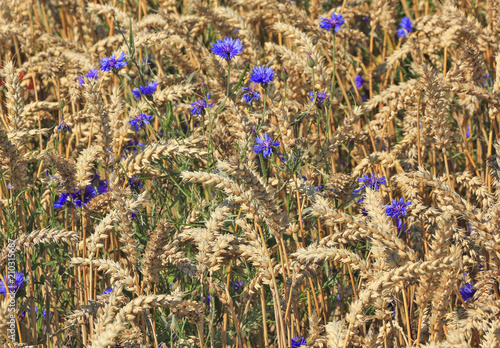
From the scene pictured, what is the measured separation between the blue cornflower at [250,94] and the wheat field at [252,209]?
0.4 inches

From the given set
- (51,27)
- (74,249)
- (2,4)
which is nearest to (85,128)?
(74,249)

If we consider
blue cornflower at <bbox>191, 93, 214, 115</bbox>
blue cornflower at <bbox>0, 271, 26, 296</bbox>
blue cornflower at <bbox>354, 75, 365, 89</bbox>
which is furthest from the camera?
blue cornflower at <bbox>354, 75, 365, 89</bbox>

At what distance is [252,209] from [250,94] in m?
1.11

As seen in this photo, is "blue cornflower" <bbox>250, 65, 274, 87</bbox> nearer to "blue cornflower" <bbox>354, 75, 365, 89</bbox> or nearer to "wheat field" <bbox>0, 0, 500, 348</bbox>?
"wheat field" <bbox>0, 0, 500, 348</bbox>

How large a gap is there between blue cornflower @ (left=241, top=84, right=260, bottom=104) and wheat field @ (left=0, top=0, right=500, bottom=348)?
1cm

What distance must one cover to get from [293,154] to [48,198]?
3.79ft

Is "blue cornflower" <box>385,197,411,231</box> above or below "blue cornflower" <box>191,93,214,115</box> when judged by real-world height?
below

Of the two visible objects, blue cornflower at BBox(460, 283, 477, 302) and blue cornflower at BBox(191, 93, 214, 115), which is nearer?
blue cornflower at BBox(460, 283, 477, 302)

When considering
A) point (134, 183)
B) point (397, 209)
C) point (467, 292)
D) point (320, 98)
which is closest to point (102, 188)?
point (134, 183)

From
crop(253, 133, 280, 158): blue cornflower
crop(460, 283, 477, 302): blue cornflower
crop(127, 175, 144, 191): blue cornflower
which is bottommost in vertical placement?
crop(460, 283, 477, 302): blue cornflower

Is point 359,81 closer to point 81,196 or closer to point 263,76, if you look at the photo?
point 263,76

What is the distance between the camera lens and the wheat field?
1.48m

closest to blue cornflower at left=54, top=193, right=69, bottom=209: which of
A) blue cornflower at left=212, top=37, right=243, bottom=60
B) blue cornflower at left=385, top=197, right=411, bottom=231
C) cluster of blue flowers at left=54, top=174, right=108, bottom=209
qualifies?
cluster of blue flowers at left=54, top=174, right=108, bottom=209

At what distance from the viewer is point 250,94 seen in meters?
2.43
